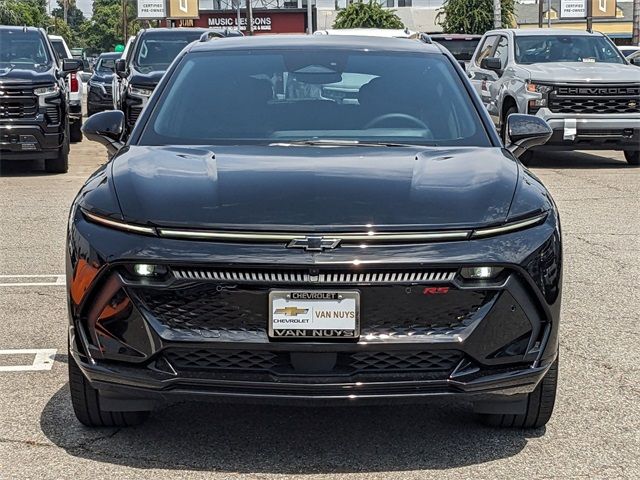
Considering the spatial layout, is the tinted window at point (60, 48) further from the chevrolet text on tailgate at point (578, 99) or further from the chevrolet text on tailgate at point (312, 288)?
the chevrolet text on tailgate at point (312, 288)

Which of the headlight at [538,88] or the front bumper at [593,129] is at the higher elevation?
the headlight at [538,88]

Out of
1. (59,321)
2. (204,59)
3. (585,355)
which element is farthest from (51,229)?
(585,355)

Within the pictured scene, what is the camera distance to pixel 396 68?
216 inches

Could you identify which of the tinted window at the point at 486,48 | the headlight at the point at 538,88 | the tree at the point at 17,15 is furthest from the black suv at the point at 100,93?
the tree at the point at 17,15

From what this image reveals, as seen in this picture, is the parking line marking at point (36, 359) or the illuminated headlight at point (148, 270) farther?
the parking line marking at point (36, 359)

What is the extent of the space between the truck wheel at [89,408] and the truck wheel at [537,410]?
142 centimetres

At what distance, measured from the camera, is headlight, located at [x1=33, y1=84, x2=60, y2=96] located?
557 inches

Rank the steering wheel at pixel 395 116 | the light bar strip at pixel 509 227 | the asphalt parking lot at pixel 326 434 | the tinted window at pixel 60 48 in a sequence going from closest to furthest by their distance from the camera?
the light bar strip at pixel 509 227 → the asphalt parking lot at pixel 326 434 → the steering wheel at pixel 395 116 → the tinted window at pixel 60 48

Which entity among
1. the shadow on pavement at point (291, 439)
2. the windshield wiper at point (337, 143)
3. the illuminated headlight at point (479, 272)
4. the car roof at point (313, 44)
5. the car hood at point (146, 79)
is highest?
the car roof at point (313, 44)

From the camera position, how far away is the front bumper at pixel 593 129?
15047mm

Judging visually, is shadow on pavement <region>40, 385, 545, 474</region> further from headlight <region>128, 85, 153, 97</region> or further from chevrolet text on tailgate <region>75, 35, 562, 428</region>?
headlight <region>128, 85, 153, 97</region>

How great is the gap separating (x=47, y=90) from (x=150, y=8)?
5373 cm

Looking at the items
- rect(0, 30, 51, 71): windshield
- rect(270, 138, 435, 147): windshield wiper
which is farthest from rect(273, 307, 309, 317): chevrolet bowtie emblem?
rect(0, 30, 51, 71): windshield

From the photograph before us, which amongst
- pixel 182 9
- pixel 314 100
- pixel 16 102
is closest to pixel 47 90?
pixel 16 102
